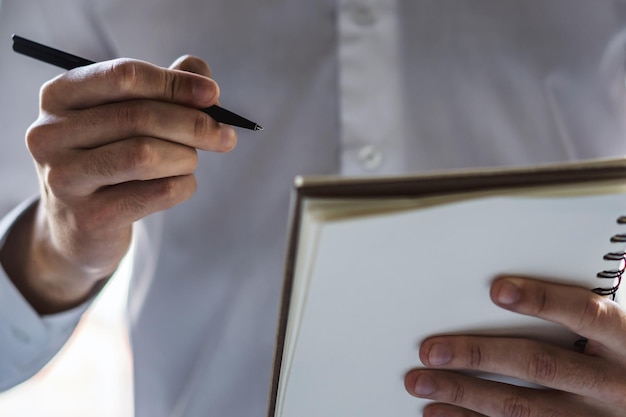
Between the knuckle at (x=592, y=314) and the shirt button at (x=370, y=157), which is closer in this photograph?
the knuckle at (x=592, y=314)

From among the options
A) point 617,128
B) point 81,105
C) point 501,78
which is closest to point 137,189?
point 81,105

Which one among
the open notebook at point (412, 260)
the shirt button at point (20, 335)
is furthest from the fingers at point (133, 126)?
the shirt button at point (20, 335)

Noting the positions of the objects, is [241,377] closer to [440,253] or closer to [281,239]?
[281,239]

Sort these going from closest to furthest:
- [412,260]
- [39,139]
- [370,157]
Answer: [412,260], [39,139], [370,157]

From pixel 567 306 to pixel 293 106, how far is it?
32 centimetres

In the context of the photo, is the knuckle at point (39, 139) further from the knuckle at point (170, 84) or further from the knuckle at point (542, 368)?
the knuckle at point (542, 368)

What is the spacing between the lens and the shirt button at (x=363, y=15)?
61 centimetres

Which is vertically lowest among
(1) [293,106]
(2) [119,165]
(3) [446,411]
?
(3) [446,411]

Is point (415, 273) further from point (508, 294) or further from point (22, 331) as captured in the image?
point (22, 331)

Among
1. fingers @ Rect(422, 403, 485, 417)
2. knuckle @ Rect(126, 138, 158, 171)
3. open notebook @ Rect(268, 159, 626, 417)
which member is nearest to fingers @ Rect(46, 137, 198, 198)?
Result: knuckle @ Rect(126, 138, 158, 171)

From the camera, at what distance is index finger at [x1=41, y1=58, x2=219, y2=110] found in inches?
17.6

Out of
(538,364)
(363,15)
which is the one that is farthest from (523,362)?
(363,15)

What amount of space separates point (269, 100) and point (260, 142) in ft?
0.14

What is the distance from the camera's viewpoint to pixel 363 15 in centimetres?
61
